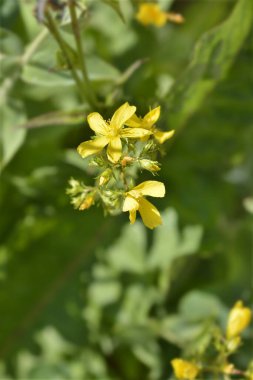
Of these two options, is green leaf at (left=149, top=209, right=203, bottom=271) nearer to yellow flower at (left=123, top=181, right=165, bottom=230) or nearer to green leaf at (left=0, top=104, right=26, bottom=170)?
green leaf at (left=0, top=104, right=26, bottom=170)

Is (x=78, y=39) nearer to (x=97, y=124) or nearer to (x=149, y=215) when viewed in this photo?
(x=97, y=124)

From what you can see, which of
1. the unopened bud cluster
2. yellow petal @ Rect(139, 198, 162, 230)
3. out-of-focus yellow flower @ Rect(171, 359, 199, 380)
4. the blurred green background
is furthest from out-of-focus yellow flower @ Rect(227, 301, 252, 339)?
yellow petal @ Rect(139, 198, 162, 230)

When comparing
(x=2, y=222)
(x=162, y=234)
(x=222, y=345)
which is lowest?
(x=222, y=345)

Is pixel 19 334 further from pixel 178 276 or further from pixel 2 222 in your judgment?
pixel 178 276

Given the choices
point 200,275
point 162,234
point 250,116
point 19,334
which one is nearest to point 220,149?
point 250,116

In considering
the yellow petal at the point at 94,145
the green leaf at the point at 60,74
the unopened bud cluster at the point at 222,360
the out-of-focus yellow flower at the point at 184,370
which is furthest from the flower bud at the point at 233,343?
the green leaf at the point at 60,74

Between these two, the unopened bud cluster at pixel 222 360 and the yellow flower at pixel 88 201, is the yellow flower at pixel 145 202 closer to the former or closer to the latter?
the yellow flower at pixel 88 201
